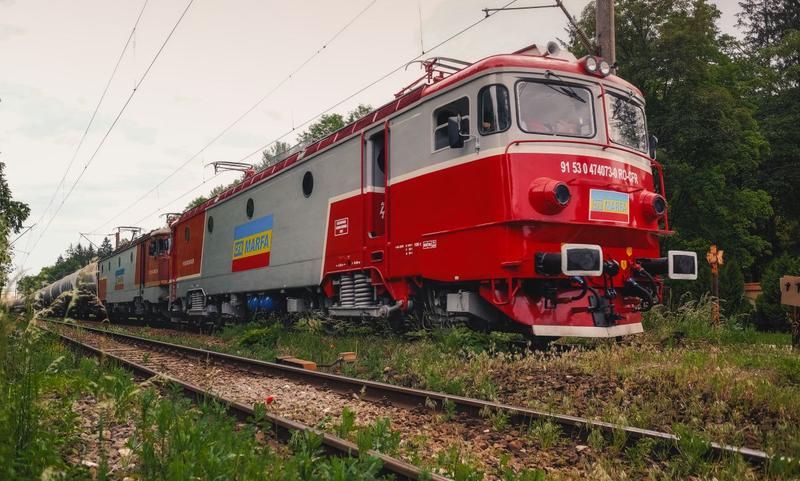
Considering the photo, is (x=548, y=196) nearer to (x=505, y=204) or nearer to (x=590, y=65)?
(x=505, y=204)

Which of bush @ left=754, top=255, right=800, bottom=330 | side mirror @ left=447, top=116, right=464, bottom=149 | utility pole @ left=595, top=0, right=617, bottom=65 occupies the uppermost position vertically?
utility pole @ left=595, top=0, right=617, bottom=65

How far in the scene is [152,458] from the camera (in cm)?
353

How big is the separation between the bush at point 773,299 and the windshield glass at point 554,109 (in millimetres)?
8671

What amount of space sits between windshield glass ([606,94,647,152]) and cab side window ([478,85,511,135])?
158 cm

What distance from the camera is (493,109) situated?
764 cm

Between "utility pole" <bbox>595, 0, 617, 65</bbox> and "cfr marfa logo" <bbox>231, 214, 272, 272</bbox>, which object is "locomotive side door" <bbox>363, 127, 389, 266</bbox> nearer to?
"cfr marfa logo" <bbox>231, 214, 272, 272</bbox>

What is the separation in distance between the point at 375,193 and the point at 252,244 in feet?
15.7

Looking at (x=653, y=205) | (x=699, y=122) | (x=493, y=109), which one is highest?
(x=699, y=122)

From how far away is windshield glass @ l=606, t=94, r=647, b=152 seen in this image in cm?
841

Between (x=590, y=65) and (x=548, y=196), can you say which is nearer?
(x=548, y=196)

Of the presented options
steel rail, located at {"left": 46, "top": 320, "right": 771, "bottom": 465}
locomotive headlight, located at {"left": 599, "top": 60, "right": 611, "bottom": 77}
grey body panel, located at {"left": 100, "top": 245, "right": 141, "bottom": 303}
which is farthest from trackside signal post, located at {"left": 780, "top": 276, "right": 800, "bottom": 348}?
grey body panel, located at {"left": 100, "top": 245, "right": 141, "bottom": 303}

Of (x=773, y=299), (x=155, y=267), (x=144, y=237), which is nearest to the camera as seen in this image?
(x=773, y=299)

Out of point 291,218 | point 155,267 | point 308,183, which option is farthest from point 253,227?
point 155,267

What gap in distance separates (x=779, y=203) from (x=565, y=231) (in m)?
26.3
